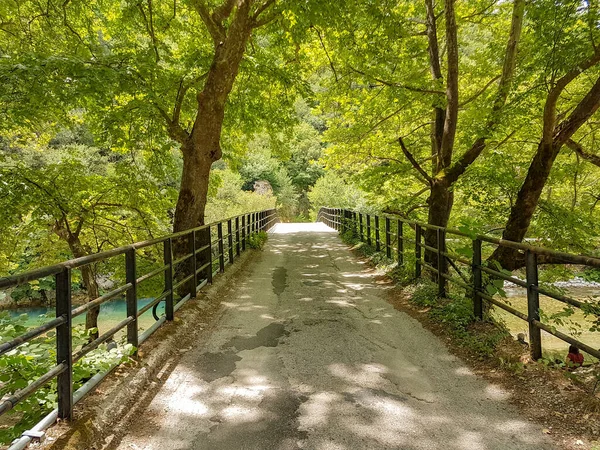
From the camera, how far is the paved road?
124 inches

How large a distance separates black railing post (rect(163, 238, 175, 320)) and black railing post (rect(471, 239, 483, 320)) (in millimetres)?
3939

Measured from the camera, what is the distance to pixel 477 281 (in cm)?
548

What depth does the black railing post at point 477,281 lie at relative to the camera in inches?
213

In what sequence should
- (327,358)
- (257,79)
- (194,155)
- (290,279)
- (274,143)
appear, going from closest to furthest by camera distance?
1. (327,358)
2. (194,155)
3. (290,279)
4. (257,79)
5. (274,143)

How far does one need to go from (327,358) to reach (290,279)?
4864mm

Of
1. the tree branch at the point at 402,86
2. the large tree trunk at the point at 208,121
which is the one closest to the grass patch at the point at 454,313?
the tree branch at the point at 402,86

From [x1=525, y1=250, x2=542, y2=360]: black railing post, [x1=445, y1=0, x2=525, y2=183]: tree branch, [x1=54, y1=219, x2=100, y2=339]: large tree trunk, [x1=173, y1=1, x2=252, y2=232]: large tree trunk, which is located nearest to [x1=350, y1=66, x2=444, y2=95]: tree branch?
[x1=445, y1=0, x2=525, y2=183]: tree branch

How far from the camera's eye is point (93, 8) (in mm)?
11039

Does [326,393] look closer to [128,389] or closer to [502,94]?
[128,389]

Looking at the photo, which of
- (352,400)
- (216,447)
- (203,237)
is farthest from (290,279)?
(216,447)

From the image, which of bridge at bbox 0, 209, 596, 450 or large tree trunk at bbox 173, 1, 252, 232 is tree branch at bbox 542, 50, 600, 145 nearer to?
bridge at bbox 0, 209, 596, 450

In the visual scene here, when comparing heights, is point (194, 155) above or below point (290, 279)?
above

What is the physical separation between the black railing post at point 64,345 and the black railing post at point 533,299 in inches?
161

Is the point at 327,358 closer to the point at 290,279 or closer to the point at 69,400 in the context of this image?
the point at 69,400
